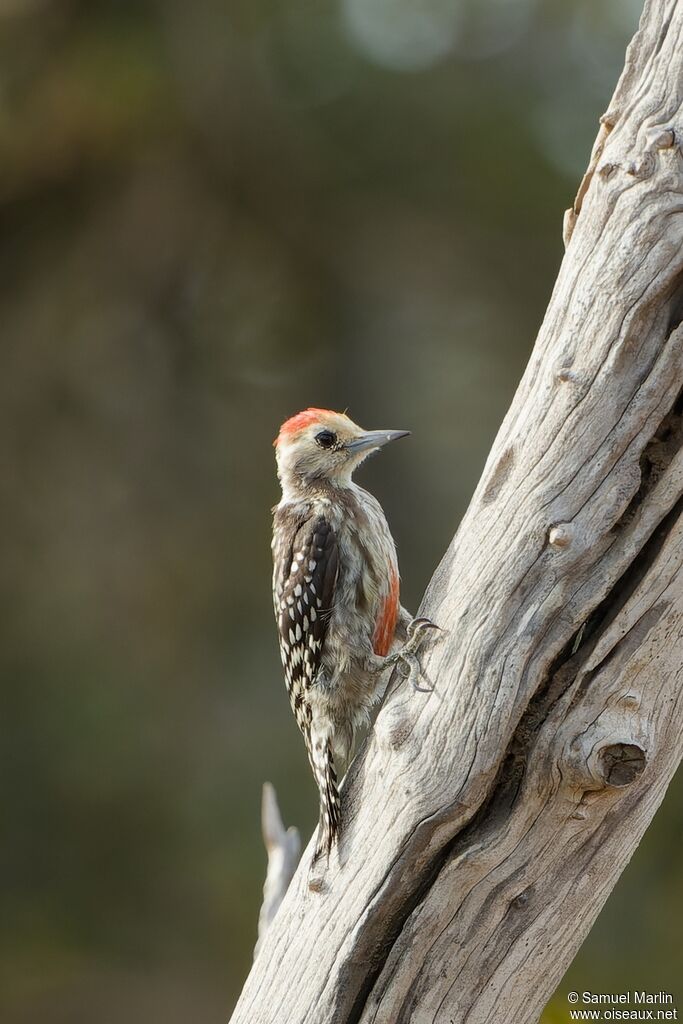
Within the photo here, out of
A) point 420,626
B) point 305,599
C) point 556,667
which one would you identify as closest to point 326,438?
point 305,599

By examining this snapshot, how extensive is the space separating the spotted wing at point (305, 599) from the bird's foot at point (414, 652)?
2.71 ft

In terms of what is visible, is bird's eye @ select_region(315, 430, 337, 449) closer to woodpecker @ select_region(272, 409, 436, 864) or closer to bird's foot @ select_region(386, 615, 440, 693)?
woodpecker @ select_region(272, 409, 436, 864)

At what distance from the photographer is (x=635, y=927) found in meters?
8.76

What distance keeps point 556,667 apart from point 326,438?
6.05 feet

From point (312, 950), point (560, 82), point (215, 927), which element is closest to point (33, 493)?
point (215, 927)

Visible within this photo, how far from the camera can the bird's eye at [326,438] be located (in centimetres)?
447

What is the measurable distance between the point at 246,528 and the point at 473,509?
725 centimetres

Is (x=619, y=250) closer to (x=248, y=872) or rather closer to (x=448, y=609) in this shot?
(x=448, y=609)

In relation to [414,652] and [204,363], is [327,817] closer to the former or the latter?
[414,652]

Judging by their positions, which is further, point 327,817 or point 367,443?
point 367,443

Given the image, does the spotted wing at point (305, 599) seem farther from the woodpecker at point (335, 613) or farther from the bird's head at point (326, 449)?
the bird's head at point (326, 449)

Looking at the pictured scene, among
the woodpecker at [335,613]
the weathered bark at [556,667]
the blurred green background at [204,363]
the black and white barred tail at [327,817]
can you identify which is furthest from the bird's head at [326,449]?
the blurred green background at [204,363]

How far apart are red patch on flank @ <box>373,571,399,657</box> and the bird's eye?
2.13ft

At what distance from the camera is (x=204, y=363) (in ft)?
33.9
